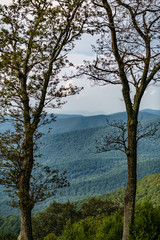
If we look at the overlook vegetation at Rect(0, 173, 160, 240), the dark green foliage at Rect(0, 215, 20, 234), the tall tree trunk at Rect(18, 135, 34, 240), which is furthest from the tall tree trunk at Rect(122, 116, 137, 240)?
the dark green foliage at Rect(0, 215, 20, 234)

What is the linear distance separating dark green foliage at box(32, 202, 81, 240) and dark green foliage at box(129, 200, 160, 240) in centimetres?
2434

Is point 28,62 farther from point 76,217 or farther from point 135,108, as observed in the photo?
point 76,217

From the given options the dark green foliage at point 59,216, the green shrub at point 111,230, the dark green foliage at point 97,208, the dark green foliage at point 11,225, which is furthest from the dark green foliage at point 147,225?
the dark green foliage at point 11,225

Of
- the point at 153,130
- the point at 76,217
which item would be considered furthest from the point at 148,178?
the point at 153,130

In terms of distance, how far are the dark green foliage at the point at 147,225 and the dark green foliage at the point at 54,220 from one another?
24338mm

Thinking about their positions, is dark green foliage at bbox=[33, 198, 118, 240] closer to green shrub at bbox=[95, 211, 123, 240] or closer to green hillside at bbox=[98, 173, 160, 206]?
green shrub at bbox=[95, 211, 123, 240]

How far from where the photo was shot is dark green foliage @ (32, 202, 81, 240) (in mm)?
29188

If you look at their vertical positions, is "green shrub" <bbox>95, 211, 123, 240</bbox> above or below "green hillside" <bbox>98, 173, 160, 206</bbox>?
above

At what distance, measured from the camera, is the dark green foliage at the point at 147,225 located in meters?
6.24

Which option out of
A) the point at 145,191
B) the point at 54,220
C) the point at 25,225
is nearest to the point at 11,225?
the point at 145,191

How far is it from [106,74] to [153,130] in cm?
219

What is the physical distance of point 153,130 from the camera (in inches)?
275

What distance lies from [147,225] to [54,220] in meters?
26.2

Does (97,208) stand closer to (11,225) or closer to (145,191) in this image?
(11,225)
